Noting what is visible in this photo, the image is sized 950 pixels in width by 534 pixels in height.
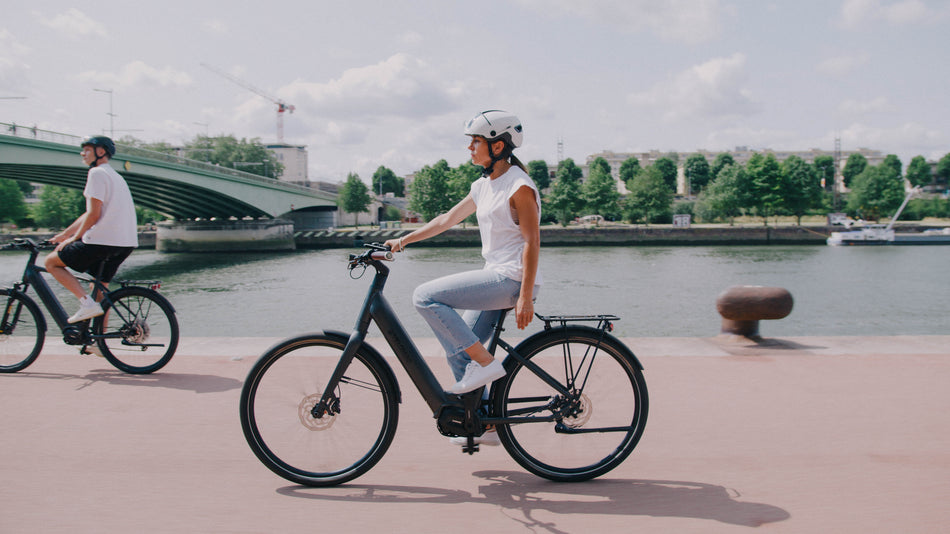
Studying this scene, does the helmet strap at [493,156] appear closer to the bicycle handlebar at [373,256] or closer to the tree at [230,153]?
the bicycle handlebar at [373,256]

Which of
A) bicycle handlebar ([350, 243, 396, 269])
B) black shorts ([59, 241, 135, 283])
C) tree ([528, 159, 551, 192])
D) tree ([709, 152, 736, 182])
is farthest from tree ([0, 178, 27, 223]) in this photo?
tree ([709, 152, 736, 182])

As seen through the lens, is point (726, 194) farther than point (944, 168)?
No

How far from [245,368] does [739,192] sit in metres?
62.9

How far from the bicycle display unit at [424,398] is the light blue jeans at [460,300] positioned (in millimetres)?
126

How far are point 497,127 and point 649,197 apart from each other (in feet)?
203

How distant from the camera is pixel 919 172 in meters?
110

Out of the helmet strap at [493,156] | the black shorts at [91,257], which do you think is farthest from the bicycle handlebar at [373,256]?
the black shorts at [91,257]

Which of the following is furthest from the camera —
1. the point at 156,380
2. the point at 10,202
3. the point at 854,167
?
the point at 854,167

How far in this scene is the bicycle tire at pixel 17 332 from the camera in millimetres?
4426

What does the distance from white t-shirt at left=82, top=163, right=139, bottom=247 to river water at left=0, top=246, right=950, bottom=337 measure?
31.5ft

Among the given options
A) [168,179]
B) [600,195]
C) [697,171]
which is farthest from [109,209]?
[697,171]

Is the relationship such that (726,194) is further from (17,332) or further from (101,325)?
(17,332)

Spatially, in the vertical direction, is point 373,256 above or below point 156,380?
above

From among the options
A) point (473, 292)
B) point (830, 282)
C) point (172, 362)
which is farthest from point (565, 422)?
point (830, 282)
